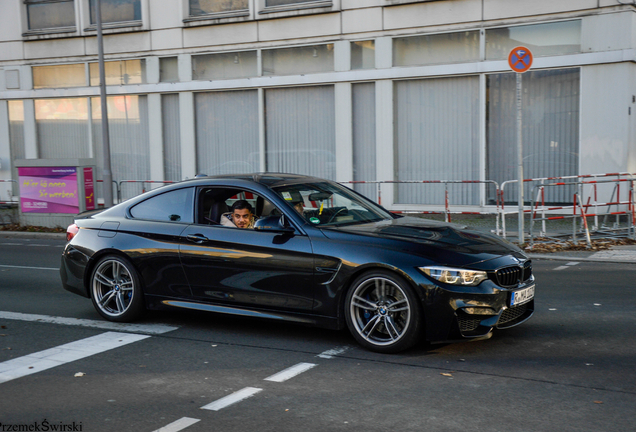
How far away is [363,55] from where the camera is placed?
1900cm

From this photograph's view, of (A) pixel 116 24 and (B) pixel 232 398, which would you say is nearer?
(B) pixel 232 398

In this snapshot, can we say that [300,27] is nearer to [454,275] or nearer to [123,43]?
[123,43]

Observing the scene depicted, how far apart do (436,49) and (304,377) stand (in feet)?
45.7

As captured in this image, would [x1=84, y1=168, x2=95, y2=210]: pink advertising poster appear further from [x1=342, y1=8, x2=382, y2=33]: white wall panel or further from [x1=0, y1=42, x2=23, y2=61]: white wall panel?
[x1=0, y1=42, x2=23, y2=61]: white wall panel

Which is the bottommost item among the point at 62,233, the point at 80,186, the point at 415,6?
the point at 62,233

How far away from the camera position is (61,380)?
5.55m

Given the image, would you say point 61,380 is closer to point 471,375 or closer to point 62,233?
point 471,375

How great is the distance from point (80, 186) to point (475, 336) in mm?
13641

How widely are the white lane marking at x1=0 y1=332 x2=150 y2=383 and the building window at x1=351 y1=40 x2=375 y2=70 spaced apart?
13295 millimetres

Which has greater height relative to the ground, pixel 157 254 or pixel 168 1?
pixel 168 1

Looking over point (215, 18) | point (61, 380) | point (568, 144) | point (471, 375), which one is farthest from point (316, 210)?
point (215, 18)

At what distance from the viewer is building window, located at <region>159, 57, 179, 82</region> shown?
21.8 meters

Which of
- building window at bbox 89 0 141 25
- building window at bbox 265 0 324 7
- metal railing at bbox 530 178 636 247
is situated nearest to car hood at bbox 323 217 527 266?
metal railing at bbox 530 178 636 247

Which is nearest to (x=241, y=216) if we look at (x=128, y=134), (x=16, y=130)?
(x=128, y=134)
